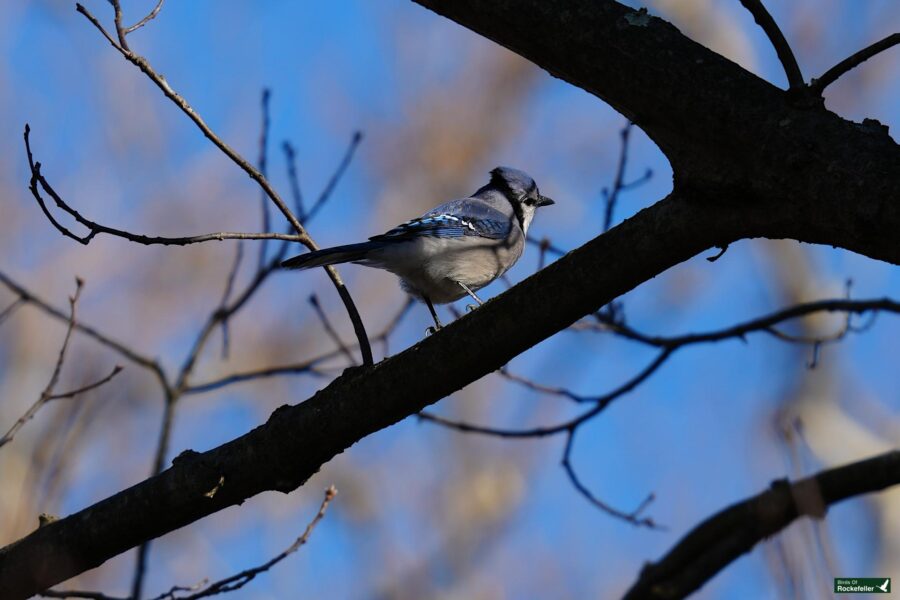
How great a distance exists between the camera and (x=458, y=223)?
5.27 meters

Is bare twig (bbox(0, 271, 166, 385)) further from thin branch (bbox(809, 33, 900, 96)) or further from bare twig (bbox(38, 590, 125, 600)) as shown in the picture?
thin branch (bbox(809, 33, 900, 96))

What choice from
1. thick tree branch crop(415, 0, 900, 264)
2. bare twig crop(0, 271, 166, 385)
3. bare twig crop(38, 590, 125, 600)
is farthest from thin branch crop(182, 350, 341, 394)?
thick tree branch crop(415, 0, 900, 264)

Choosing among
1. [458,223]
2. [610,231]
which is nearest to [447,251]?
[458,223]

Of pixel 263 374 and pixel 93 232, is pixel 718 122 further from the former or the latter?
pixel 263 374

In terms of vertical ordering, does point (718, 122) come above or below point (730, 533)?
above

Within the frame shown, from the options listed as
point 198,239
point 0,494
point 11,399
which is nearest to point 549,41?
point 198,239

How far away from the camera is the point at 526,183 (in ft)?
20.9

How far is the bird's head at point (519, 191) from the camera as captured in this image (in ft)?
20.7

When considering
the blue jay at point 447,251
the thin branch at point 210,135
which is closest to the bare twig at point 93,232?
the thin branch at point 210,135

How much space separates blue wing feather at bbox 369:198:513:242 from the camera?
4.84 meters

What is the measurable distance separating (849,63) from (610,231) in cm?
62

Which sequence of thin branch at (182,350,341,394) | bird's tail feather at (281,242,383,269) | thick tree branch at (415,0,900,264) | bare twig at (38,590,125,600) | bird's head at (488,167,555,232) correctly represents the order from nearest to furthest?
thick tree branch at (415,0,900,264) < bare twig at (38,590,125,600) < bird's tail feather at (281,242,383,269) < thin branch at (182,350,341,394) < bird's head at (488,167,555,232)

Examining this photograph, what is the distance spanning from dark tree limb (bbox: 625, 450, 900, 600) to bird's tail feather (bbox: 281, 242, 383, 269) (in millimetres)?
1525

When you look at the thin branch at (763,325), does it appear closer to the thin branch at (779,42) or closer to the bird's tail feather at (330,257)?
the bird's tail feather at (330,257)
